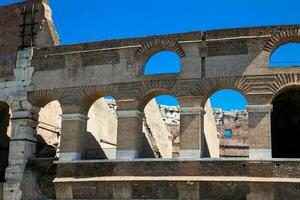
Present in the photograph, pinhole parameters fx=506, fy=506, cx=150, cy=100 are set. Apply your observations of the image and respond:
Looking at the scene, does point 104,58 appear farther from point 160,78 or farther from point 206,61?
point 206,61

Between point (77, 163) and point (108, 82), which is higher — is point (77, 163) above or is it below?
Answer: below

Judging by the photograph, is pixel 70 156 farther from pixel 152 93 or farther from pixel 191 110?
pixel 191 110

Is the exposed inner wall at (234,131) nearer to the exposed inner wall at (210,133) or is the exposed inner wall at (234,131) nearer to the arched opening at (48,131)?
the exposed inner wall at (210,133)

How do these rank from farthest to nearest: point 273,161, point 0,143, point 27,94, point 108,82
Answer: point 0,143 < point 27,94 < point 108,82 < point 273,161

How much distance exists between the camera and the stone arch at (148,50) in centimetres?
1636

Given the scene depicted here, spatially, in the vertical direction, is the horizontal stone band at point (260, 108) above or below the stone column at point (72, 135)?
above

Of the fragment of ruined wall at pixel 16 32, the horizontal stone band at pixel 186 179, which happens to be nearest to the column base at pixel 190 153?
the horizontal stone band at pixel 186 179

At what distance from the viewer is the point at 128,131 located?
16047 millimetres

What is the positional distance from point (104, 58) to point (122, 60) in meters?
0.68

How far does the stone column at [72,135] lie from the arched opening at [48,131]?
7.43ft

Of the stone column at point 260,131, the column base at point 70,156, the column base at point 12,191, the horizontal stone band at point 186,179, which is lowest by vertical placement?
the column base at point 12,191

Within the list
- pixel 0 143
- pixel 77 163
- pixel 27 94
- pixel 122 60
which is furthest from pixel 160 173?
pixel 0 143

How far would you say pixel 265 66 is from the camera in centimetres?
1529

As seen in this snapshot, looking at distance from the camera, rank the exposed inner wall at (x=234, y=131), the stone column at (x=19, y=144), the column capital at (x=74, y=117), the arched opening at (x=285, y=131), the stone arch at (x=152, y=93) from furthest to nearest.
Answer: the exposed inner wall at (x=234, y=131) < the arched opening at (x=285, y=131) < the stone column at (x=19, y=144) < the column capital at (x=74, y=117) < the stone arch at (x=152, y=93)
